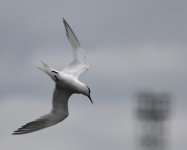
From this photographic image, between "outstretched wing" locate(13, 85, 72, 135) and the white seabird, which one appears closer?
the white seabird

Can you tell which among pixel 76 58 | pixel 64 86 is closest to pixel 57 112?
pixel 64 86

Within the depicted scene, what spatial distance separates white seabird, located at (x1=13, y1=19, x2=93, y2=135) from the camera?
196 ft

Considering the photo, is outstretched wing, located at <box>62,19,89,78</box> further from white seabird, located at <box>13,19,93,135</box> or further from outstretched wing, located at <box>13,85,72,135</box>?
outstretched wing, located at <box>13,85,72,135</box>

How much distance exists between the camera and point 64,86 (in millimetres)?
60125

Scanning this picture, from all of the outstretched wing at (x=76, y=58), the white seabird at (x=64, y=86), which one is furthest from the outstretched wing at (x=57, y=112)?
the outstretched wing at (x=76, y=58)

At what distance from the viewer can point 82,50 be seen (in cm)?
6419

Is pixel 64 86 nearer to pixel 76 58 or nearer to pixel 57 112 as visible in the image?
pixel 57 112

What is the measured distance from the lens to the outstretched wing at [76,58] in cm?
6261

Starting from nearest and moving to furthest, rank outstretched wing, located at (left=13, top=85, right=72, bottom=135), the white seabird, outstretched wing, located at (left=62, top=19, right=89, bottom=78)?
the white seabird
outstretched wing, located at (left=13, top=85, right=72, bottom=135)
outstretched wing, located at (left=62, top=19, right=89, bottom=78)

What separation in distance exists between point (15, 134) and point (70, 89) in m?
3.42

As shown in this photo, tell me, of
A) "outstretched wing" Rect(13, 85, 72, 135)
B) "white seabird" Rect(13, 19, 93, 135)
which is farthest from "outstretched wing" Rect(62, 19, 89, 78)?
"outstretched wing" Rect(13, 85, 72, 135)

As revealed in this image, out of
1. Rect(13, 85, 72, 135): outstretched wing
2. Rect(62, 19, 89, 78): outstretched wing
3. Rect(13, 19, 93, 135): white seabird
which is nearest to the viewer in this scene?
Rect(13, 19, 93, 135): white seabird

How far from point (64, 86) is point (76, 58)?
13.0 feet

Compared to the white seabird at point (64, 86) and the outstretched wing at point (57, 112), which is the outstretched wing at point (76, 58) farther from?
the outstretched wing at point (57, 112)
